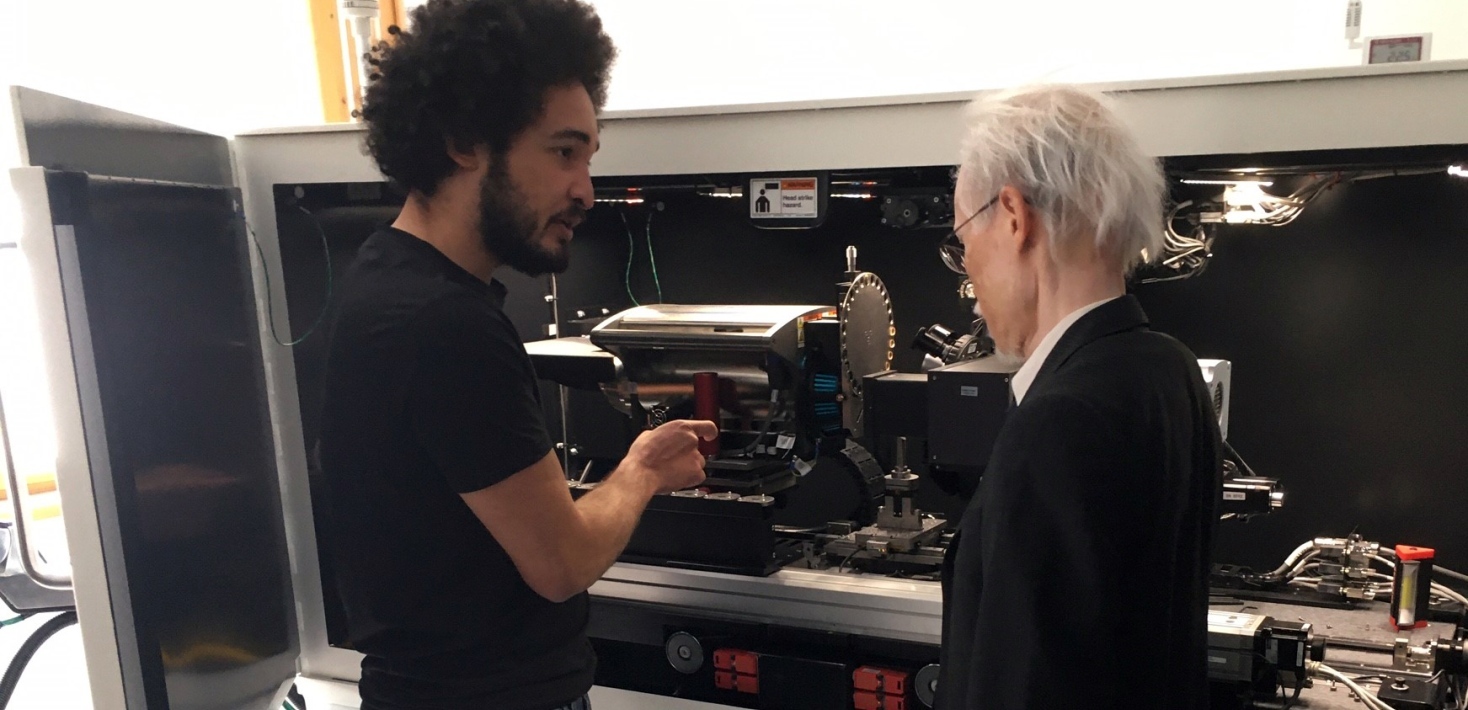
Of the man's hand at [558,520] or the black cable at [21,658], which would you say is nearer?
the man's hand at [558,520]

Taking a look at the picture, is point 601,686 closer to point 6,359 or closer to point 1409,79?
point 6,359

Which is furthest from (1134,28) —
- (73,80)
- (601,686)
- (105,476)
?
(73,80)

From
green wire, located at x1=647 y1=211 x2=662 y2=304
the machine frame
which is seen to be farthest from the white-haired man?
green wire, located at x1=647 y1=211 x2=662 y2=304

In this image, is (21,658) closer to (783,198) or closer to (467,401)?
(467,401)

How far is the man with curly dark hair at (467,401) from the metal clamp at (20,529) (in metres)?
0.53

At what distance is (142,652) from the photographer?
1.29 meters

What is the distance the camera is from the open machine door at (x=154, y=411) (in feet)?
3.86

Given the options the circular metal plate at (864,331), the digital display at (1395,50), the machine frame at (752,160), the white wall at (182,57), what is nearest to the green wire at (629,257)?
the machine frame at (752,160)

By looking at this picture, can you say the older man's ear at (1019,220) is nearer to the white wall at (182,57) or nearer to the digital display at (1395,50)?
the digital display at (1395,50)

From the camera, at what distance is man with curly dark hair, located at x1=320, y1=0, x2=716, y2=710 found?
1.08 meters

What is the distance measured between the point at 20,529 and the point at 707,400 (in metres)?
1.01

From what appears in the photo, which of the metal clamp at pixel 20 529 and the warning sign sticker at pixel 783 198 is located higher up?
the warning sign sticker at pixel 783 198

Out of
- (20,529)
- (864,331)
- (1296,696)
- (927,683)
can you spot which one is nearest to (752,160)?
(864,331)

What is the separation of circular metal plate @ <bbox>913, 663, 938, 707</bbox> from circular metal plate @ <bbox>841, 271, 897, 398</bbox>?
412mm
